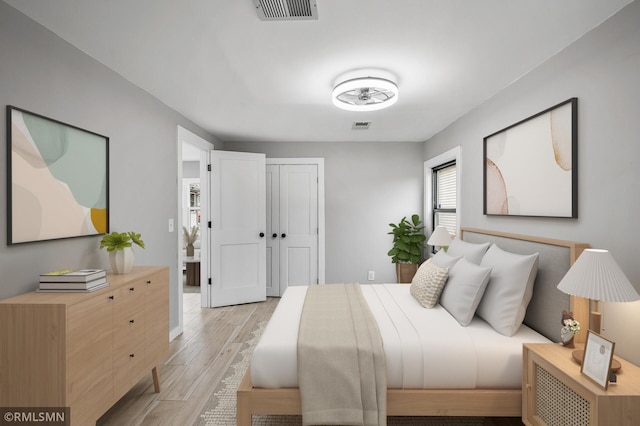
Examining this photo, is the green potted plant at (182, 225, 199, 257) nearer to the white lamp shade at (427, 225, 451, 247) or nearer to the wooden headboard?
the white lamp shade at (427, 225, 451, 247)

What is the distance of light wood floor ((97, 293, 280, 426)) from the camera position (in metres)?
2.16

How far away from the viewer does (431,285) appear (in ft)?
8.21

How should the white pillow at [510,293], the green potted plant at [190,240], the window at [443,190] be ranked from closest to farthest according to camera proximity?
the white pillow at [510,293], the window at [443,190], the green potted plant at [190,240]

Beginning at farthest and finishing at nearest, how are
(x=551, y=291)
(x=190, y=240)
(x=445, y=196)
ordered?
(x=190, y=240) < (x=445, y=196) < (x=551, y=291)

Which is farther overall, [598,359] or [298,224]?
[298,224]

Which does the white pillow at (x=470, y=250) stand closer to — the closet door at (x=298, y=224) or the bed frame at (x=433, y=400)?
the bed frame at (x=433, y=400)

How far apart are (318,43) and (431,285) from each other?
1911 millimetres

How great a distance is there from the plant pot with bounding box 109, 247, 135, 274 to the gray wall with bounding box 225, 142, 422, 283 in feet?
10.2

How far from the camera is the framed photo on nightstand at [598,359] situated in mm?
1330

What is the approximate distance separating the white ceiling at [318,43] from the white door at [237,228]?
1.43 m

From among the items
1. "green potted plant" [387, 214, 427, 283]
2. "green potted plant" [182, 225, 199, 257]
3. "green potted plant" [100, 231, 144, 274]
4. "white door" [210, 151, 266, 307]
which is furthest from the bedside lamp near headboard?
"green potted plant" [182, 225, 199, 257]

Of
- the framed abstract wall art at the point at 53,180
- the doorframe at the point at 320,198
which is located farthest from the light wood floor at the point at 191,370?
the framed abstract wall art at the point at 53,180

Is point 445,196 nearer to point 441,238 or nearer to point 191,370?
point 441,238

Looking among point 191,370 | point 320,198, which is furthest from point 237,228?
point 191,370
